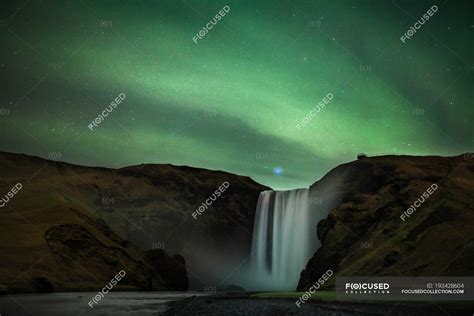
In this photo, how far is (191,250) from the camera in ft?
415

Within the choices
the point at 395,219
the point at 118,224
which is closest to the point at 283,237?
the point at 395,219

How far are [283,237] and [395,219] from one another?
30.1 meters

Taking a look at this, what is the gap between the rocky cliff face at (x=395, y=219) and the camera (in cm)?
5050

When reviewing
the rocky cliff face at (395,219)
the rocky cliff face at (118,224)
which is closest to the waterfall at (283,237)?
the rocky cliff face at (395,219)

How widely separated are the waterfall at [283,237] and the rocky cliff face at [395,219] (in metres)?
3.89

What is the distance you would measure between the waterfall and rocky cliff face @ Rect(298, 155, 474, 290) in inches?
153

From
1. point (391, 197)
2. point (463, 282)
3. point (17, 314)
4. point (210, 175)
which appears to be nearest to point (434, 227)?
point (463, 282)

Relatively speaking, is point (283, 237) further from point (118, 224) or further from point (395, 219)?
point (118, 224)

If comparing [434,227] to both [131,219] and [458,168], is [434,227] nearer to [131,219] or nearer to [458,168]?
[458,168]

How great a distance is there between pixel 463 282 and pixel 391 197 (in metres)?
35.8

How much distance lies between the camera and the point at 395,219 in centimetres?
6794

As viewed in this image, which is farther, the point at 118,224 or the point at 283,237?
the point at 118,224

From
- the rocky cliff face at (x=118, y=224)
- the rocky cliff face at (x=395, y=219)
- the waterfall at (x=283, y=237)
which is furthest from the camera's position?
the waterfall at (x=283, y=237)

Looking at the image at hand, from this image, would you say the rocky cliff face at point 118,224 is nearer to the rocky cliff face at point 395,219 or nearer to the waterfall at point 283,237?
the waterfall at point 283,237
